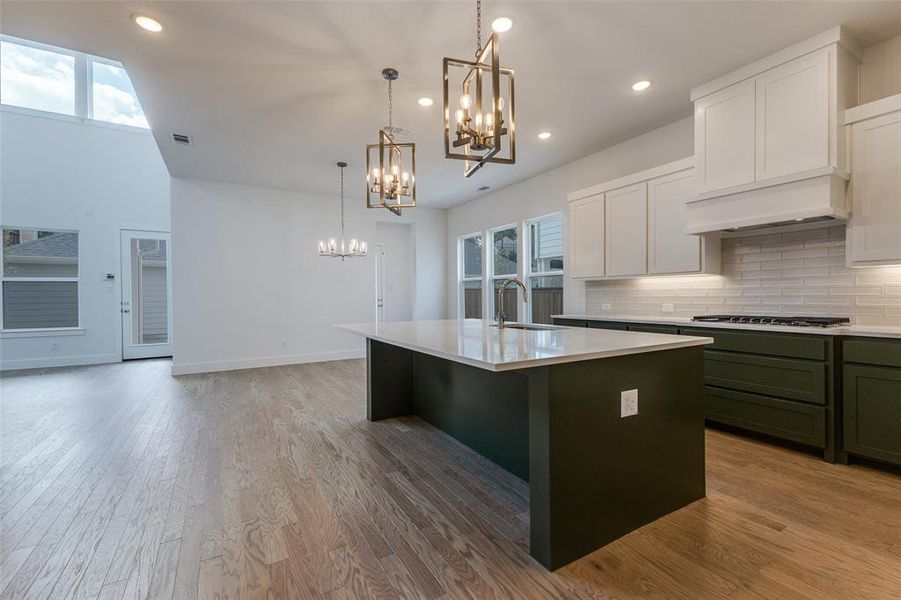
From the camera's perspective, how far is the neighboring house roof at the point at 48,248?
627 cm

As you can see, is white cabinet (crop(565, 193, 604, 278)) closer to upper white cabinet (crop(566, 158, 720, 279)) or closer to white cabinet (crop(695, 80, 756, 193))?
upper white cabinet (crop(566, 158, 720, 279))

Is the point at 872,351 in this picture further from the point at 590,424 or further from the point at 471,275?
the point at 471,275

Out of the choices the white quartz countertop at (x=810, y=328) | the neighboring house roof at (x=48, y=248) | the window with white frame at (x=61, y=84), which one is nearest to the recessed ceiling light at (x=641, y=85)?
the white quartz countertop at (x=810, y=328)

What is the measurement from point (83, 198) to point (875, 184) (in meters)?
9.75

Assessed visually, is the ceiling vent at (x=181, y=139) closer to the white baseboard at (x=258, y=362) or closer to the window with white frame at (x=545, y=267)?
the white baseboard at (x=258, y=362)

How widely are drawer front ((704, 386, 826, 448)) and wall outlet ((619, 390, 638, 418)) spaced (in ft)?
5.56

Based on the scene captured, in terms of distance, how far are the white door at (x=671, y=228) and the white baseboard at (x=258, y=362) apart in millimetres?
5008

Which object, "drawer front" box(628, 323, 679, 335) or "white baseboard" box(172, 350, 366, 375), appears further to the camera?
"white baseboard" box(172, 350, 366, 375)

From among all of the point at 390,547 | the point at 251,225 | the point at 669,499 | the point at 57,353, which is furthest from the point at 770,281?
the point at 57,353

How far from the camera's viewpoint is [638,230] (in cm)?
399

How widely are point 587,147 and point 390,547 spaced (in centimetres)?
446

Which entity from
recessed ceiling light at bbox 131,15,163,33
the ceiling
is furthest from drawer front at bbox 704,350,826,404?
recessed ceiling light at bbox 131,15,163,33

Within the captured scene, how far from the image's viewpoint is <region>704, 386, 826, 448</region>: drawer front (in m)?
2.63

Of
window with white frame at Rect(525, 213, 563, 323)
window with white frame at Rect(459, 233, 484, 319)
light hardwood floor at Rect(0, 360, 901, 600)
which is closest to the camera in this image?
light hardwood floor at Rect(0, 360, 901, 600)
